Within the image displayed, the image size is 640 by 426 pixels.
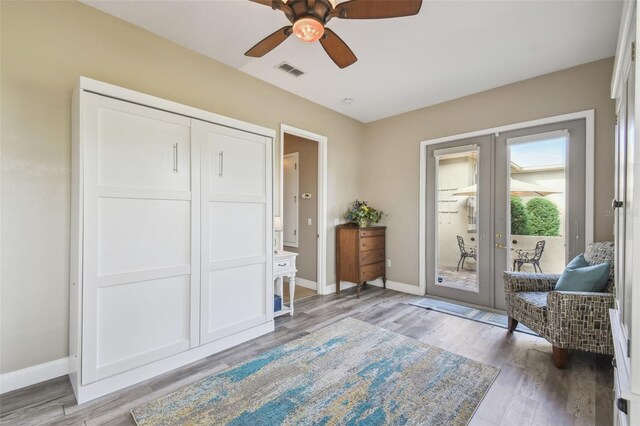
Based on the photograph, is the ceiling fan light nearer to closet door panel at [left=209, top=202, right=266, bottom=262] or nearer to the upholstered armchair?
closet door panel at [left=209, top=202, right=266, bottom=262]

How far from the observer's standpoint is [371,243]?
456 centimetres

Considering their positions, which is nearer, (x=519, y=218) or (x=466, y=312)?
(x=519, y=218)

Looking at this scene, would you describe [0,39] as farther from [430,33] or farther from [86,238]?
[430,33]

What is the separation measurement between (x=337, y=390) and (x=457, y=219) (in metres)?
3.05

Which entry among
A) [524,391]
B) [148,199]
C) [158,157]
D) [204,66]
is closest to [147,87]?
[204,66]

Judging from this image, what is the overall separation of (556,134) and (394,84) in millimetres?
1968

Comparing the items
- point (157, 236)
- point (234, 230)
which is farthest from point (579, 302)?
point (157, 236)

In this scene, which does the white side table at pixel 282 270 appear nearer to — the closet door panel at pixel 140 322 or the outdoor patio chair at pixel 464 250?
the closet door panel at pixel 140 322

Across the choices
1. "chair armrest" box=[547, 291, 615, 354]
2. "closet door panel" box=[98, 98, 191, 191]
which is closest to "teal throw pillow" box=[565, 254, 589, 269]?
"chair armrest" box=[547, 291, 615, 354]

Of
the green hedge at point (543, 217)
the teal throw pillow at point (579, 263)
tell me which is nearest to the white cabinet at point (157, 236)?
the teal throw pillow at point (579, 263)

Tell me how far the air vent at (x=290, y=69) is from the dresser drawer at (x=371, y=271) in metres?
2.87

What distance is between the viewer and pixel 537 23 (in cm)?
244

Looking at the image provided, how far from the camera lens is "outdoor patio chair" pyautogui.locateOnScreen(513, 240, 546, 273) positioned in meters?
3.40

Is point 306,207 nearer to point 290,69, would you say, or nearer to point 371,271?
point 371,271
